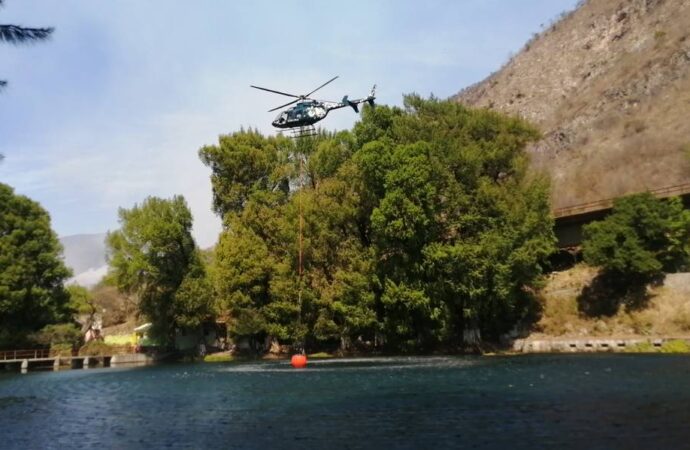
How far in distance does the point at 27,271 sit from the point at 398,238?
35613 mm

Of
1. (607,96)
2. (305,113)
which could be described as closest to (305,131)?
(305,113)

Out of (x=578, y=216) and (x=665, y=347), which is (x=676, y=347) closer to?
(x=665, y=347)

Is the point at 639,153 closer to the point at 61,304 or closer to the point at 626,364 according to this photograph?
the point at 626,364

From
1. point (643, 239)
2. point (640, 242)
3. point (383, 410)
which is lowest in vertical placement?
point (383, 410)

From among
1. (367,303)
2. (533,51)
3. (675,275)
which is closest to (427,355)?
(367,303)

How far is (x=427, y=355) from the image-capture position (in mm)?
51375

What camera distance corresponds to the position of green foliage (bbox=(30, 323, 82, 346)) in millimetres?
61406

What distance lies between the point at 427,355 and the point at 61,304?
37.1 metres

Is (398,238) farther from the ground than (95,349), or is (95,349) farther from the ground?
(398,238)

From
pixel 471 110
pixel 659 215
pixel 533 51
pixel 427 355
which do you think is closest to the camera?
pixel 659 215

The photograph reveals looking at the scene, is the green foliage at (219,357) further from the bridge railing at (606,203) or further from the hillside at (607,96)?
the hillside at (607,96)

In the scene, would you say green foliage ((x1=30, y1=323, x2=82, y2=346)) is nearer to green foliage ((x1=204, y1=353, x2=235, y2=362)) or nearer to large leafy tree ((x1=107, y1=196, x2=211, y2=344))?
large leafy tree ((x1=107, y1=196, x2=211, y2=344))

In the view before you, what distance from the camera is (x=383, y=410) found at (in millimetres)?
20922

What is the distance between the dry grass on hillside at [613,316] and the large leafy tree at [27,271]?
45.1 m
